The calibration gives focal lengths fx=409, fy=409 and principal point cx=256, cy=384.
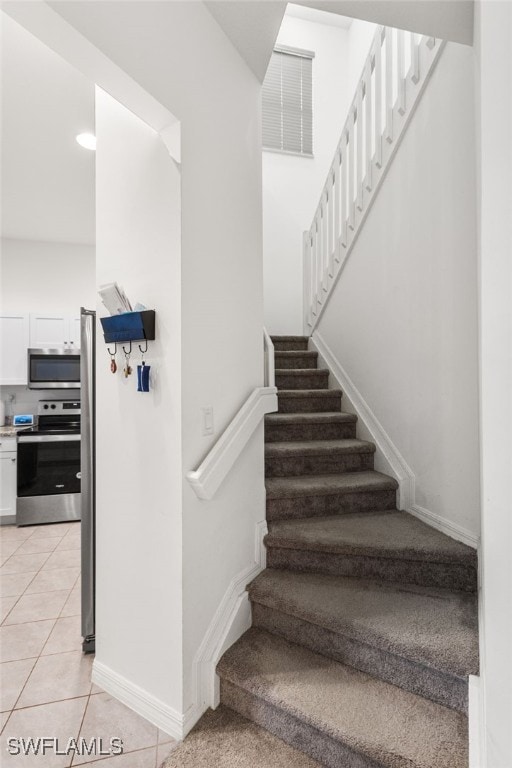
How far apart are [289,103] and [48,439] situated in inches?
183

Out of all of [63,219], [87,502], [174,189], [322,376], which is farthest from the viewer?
[63,219]

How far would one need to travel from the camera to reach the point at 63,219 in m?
4.14

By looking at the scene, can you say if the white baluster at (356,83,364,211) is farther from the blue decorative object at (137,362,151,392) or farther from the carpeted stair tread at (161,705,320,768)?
the carpeted stair tread at (161,705,320,768)

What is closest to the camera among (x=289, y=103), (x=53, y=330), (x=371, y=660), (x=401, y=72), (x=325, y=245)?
(x=371, y=660)

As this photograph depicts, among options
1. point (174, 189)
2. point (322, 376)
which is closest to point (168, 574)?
point (174, 189)

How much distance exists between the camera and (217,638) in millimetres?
1738

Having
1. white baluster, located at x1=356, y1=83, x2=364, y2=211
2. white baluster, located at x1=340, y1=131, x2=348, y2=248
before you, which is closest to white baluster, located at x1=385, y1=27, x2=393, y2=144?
white baluster, located at x1=356, y1=83, x2=364, y2=211

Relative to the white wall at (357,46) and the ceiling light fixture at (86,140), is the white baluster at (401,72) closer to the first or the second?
the ceiling light fixture at (86,140)

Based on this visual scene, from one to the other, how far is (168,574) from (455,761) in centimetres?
108

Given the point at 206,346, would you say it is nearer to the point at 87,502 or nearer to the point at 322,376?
the point at 87,502

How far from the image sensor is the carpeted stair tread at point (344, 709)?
1.28 m

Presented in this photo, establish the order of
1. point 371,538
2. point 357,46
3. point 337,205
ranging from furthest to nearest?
point 357,46
point 337,205
point 371,538

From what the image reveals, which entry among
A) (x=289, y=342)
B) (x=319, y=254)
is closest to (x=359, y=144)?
(x=319, y=254)

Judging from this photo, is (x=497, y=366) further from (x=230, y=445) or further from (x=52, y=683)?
(x=52, y=683)
